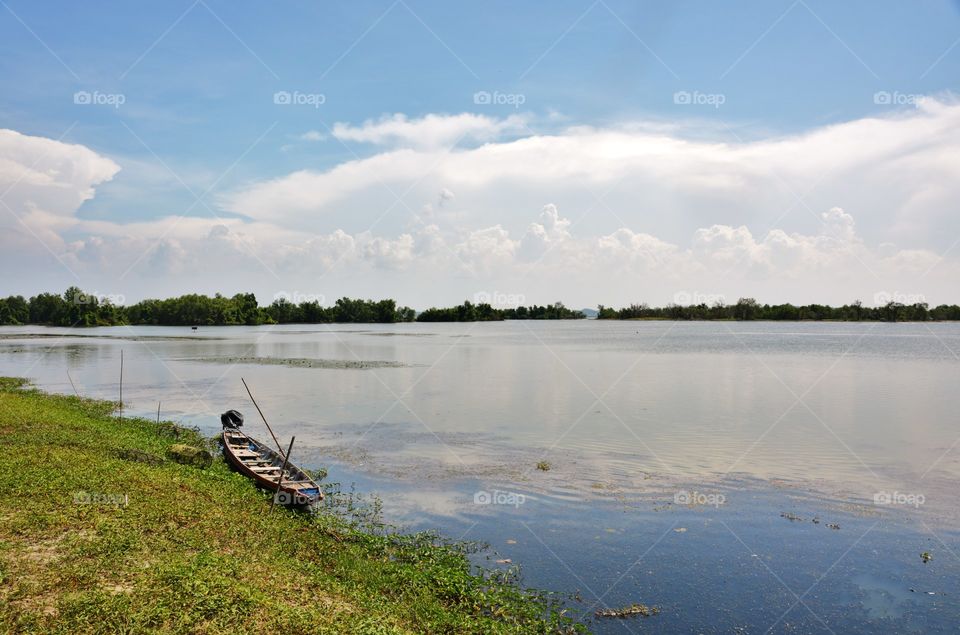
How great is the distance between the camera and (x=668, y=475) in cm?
2002

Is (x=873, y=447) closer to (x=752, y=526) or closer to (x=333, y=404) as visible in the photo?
(x=752, y=526)

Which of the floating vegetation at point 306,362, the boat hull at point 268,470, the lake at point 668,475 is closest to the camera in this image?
the lake at point 668,475

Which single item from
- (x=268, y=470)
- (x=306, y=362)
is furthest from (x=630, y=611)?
(x=306, y=362)

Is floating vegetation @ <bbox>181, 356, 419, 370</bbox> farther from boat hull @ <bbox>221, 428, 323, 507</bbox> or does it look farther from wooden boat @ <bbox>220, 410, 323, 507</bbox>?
boat hull @ <bbox>221, 428, 323, 507</bbox>

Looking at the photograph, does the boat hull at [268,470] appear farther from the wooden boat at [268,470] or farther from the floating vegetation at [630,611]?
the floating vegetation at [630,611]

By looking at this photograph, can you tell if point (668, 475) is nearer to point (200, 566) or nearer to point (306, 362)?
point (200, 566)

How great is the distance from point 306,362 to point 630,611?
56248mm

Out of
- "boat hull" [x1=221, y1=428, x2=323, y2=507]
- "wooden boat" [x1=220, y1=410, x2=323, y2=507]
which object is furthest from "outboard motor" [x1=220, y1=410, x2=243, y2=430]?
"boat hull" [x1=221, y1=428, x2=323, y2=507]

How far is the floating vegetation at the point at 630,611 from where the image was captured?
1092 cm

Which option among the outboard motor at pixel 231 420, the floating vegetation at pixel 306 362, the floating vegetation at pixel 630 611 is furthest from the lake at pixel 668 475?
the floating vegetation at pixel 306 362

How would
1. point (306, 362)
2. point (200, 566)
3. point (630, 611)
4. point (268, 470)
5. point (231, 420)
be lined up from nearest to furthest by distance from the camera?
point (200, 566), point (630, 611), point (268, 470), point (231, 420), point (306, 362)

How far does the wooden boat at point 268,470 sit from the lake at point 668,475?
1912 mm

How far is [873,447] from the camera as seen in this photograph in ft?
78.7

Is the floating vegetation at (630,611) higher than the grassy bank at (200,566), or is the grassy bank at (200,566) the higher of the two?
the grassy bank at (200,566)
